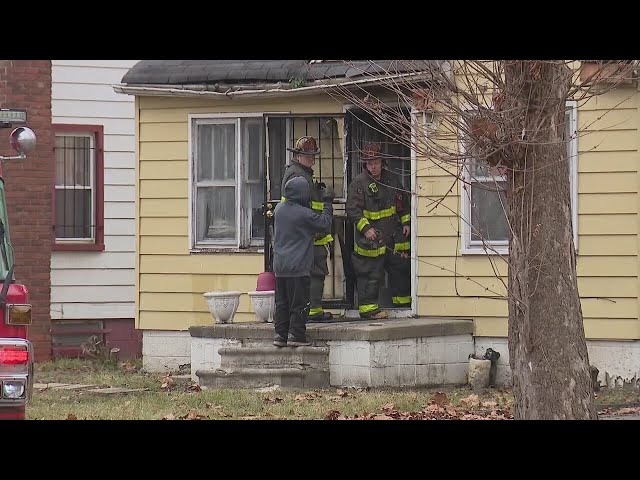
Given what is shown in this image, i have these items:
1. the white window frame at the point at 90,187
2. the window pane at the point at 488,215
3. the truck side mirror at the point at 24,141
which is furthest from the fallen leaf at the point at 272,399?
the white window frame at the point at 90,187

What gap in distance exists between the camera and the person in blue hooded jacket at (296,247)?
42.2ft

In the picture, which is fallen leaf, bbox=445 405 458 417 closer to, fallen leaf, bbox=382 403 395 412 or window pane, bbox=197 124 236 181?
fallen leaf, bbox=382 403 395 412

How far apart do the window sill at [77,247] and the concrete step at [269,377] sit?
16.5 ft

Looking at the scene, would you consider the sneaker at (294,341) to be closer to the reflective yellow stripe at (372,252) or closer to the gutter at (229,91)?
the reflective yellow stripe at (372,252)

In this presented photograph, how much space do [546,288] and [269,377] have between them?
447 centimetres

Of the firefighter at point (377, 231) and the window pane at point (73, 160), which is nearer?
the firefighter at point (377, 231)

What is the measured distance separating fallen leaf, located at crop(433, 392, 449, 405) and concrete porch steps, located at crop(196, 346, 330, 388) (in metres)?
1.36

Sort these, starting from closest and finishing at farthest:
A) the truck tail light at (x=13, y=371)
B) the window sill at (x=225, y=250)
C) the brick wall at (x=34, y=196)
A: the truck tail light at (x=13, y=371)
the window sill at (x=225, y=250)
the brick wall at (x=34, y=196)

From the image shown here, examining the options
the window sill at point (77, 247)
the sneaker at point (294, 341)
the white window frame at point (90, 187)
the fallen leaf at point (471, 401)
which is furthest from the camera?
the white window frame at point (90, 187)

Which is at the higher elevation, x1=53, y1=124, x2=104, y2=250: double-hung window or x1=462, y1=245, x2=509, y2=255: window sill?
x1=53, y1=124, x2=104, y2=250: double-hung window

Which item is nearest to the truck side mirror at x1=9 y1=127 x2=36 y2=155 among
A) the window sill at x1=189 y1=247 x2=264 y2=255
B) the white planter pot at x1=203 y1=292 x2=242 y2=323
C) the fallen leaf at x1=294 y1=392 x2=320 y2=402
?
the fallen leaf at x1=294 y1=392 x2=320 y2=402

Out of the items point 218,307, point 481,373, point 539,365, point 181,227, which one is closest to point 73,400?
point 218,307

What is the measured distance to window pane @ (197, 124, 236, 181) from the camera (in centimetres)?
1524

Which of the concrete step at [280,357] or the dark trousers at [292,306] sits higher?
the dark trousers at [292,306]
